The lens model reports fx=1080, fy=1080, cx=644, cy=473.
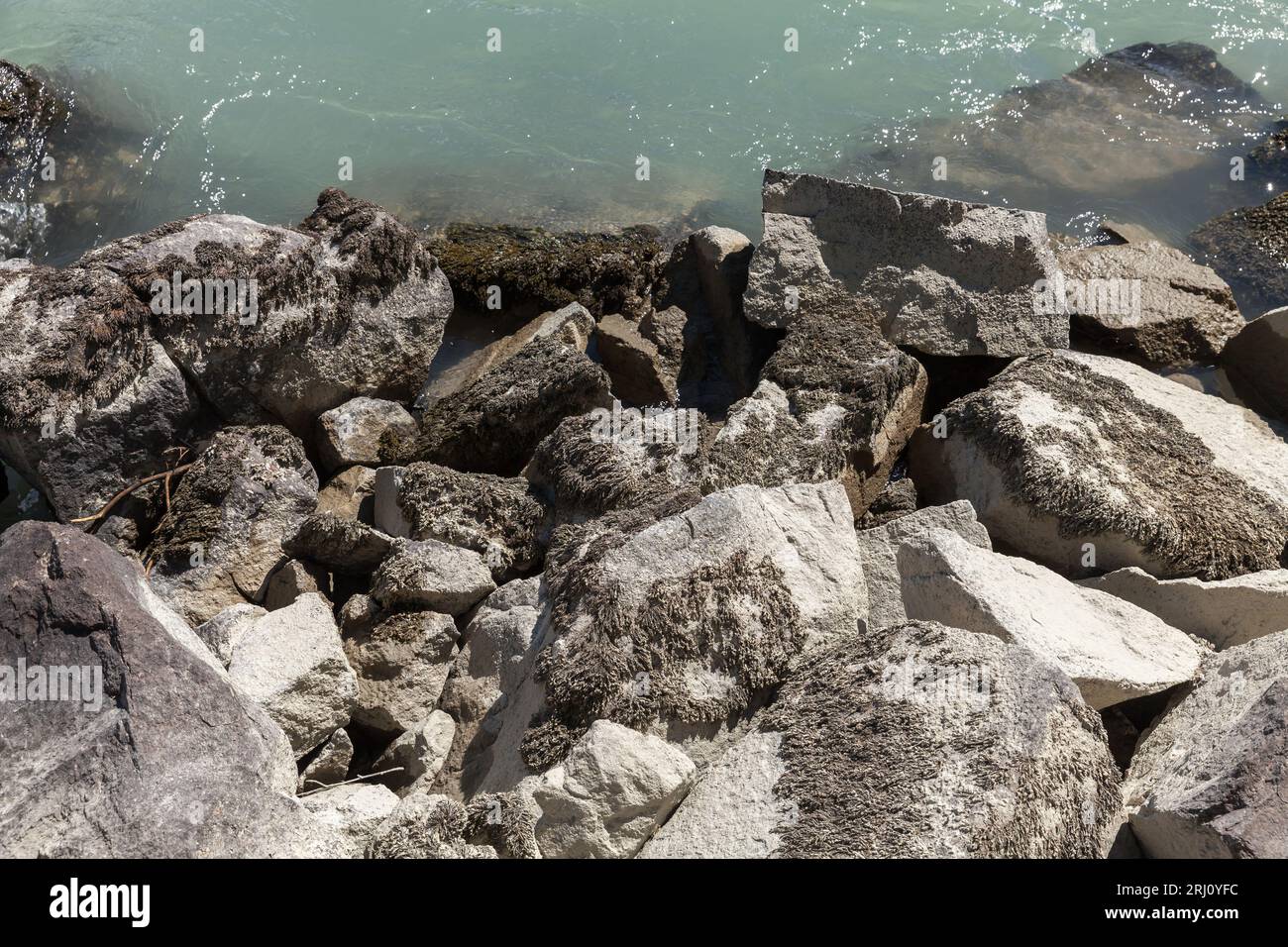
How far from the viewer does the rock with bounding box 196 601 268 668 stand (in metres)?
4.57

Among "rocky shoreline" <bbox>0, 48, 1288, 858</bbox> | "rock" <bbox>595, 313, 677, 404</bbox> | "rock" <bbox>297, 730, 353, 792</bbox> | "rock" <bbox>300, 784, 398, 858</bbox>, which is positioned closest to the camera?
"rocky shoreline" <bbox>0, 48, 1288, 858</bbox>

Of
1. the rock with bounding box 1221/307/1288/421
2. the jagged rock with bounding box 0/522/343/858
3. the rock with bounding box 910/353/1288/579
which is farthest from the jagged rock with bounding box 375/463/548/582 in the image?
the rock with bounding box 1221/307/1288/421

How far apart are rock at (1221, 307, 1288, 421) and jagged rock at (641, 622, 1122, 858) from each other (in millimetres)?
4773

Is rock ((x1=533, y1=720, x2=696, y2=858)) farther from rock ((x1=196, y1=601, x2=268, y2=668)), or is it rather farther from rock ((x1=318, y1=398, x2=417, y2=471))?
rock ((x1=318, y1=398, x2=417, y2=471))

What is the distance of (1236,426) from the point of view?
6.02m

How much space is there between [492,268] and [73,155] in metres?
5.21

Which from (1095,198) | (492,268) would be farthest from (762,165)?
(492,268)

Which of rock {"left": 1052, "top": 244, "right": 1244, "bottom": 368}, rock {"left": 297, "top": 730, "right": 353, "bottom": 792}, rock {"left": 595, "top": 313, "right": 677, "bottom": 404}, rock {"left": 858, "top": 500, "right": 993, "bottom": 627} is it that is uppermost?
rock {"left": 1052, "top": 244, "right": 1244, "bottom": 368}

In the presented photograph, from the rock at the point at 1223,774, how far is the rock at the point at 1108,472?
3.36 feet

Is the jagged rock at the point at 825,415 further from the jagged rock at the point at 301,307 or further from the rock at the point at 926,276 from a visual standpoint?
the jagged rock at the point at 301,307

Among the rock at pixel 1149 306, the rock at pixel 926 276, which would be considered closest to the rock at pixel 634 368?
the rock at pixel 926 276

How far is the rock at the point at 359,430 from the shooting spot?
6.22 meters

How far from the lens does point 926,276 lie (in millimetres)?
6664
